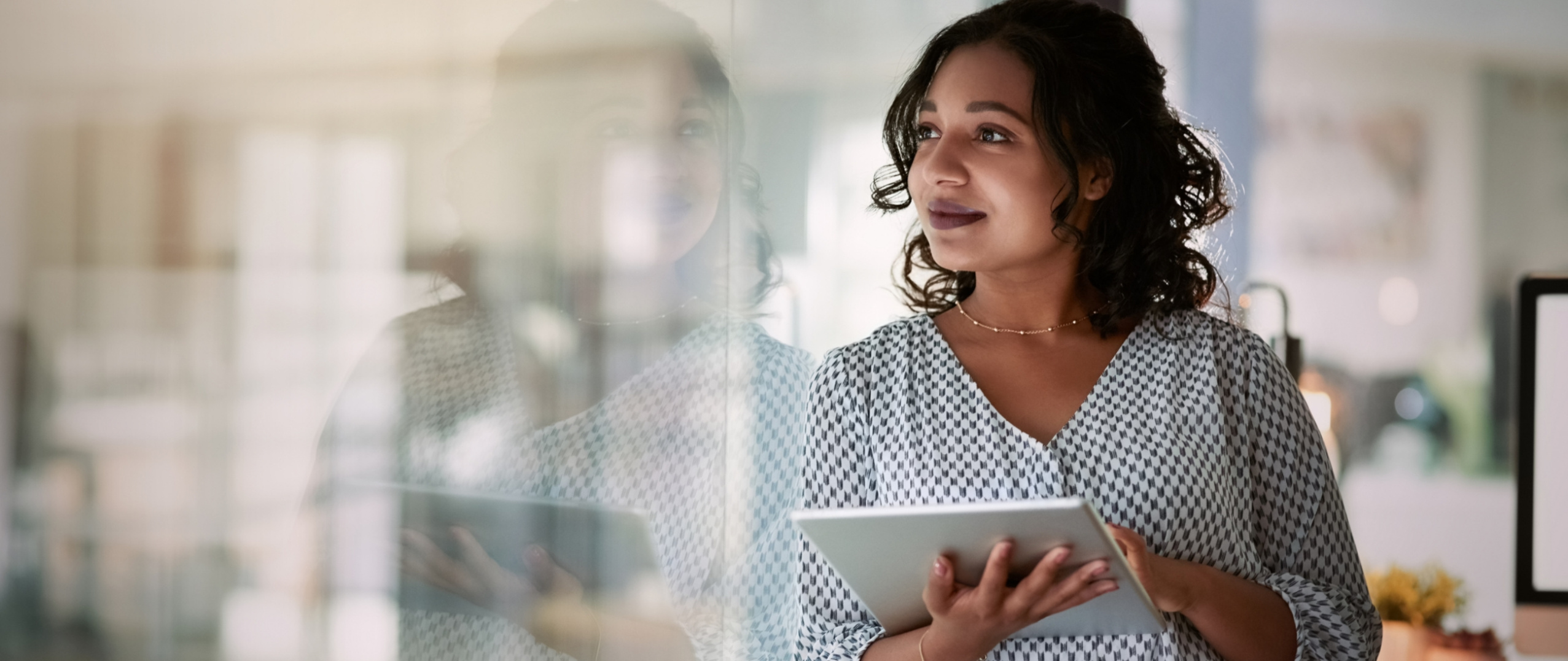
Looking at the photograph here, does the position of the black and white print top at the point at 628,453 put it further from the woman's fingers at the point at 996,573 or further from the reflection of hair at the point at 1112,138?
the woman's fingers at the point at 996,573

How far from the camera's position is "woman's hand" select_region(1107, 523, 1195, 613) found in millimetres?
1228

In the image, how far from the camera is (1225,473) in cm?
140

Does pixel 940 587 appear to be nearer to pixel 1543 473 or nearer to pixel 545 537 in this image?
pixel 545 537

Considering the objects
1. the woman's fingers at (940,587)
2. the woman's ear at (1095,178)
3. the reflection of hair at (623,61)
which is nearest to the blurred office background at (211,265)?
the reflection of hair at (623,61)

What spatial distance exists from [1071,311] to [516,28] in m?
0.70

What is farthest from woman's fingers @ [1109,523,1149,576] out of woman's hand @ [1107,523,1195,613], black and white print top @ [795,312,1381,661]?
black and white print top @ [795,312,1381,661]

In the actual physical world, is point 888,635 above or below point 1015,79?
below

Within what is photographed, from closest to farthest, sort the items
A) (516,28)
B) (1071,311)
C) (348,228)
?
(348,228) → (516,28) → (1071,311)

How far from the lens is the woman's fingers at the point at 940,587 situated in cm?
118

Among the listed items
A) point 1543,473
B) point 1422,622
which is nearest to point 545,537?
point 1543,473

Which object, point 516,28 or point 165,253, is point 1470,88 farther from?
point 165,253

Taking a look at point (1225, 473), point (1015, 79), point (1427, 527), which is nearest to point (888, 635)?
point (1225, 473)

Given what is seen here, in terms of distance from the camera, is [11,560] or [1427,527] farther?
[1427,527]

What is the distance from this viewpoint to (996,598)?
1.18m
